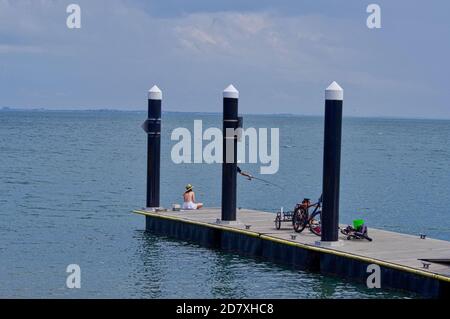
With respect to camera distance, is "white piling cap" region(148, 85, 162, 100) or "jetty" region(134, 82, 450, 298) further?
"white piling cap" region(148, 85, 162, 100)

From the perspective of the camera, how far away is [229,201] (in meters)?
27.8

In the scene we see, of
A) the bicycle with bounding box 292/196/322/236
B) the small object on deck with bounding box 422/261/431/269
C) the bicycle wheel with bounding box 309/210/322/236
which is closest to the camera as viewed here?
the small object on deck with bounding box 422/261/431/269

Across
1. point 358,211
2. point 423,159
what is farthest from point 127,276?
point 423,159

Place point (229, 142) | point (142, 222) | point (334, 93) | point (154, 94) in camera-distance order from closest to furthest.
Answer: point (334, 93) < point (229, 142) < point (154, 94) < point (142, 222)

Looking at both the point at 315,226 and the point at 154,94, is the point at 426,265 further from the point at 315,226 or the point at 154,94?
the point at 154,94

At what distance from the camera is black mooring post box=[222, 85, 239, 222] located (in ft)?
89.5

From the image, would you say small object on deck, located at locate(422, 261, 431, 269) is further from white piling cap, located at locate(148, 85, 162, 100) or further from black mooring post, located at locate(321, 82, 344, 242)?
white piling cap, located at locate(148, 85, 162, 100)

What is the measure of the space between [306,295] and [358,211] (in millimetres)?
23355

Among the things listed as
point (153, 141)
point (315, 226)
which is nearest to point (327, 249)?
point (315, 226)

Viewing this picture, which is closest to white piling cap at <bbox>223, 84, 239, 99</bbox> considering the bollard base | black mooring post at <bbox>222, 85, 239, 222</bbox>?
black mooring post at <bbox>222, 85, 239, 222</bbox>

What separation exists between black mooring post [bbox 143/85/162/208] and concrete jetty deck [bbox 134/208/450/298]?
36.4 inches

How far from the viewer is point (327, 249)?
77.6 ft

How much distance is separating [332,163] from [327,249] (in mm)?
2128
